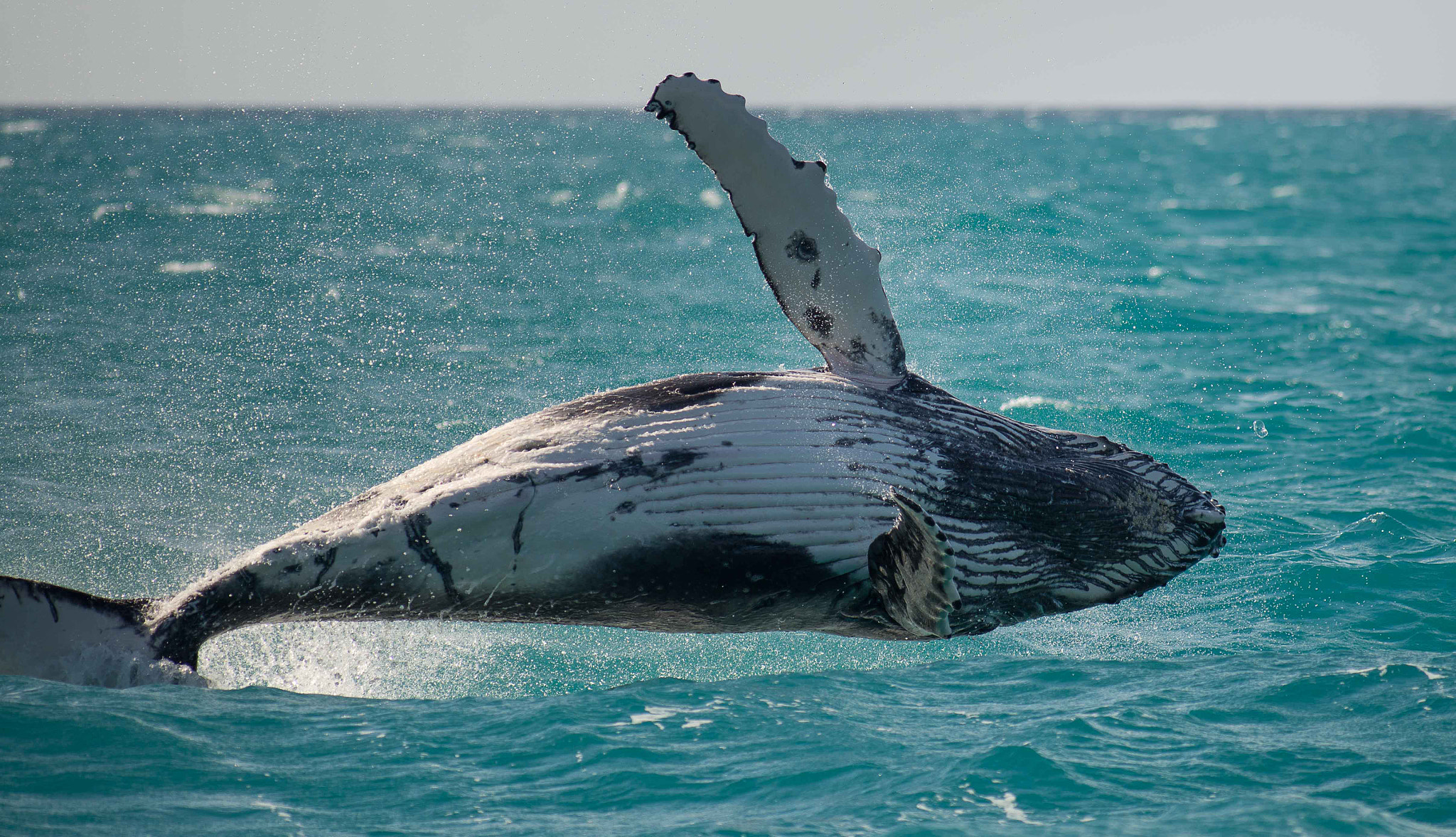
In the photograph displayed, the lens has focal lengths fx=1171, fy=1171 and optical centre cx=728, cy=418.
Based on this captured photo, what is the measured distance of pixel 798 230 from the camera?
685 centimetres

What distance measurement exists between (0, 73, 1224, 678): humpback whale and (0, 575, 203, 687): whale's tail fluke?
0.4 inches

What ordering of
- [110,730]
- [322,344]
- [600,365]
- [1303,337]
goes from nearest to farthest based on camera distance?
[110,730], [600,365], [322,344], [1303,337]

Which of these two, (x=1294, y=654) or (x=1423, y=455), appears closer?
(x=1294, y=654)

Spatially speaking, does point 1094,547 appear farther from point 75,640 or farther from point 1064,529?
point 75,640

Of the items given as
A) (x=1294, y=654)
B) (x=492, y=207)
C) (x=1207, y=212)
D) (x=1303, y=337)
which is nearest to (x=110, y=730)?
(x=1294, y=654)

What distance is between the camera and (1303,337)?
17.8m

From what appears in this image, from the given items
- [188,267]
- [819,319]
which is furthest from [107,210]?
[819,319]

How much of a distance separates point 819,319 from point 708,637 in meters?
2.25

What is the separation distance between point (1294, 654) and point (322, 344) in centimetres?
1229

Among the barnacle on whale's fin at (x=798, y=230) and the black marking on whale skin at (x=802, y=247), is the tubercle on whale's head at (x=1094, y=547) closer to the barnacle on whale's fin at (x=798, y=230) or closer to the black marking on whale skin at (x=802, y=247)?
the barnacle on whale's fin at (x=798, y=230)

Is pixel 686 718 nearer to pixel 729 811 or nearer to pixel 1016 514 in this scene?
pixel 729 811

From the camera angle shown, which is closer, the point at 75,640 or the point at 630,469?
the point at 75,640

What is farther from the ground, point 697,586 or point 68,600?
point 697,586

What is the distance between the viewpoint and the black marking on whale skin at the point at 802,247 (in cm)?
686
